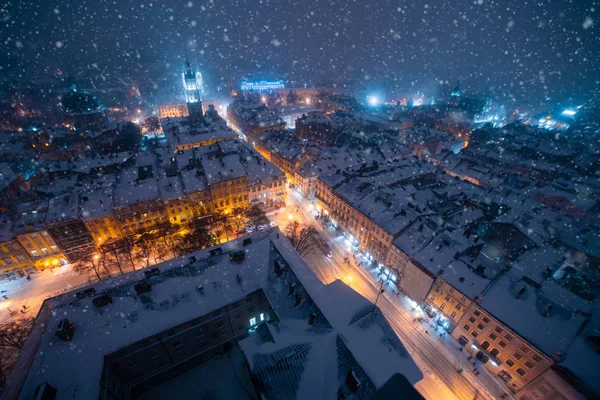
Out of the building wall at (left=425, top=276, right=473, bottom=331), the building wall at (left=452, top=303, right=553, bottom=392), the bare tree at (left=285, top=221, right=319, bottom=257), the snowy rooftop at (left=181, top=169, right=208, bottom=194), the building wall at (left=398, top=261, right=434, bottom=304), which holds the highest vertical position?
the snowy rooftop at (left=181, top=169, right=208, bottom=194)

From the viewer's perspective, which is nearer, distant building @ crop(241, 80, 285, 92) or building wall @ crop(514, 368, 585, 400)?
building wall @ crop(514, 368, 585, 400)

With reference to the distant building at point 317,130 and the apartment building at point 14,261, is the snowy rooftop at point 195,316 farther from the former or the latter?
the distant building at point 317,130

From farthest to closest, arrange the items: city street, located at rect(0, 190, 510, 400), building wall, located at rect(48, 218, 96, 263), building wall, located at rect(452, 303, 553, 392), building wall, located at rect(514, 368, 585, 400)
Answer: building wall, located at rect(48, 218, 96, 263)
city street, located at rect(0, 190, 510, 400)
building wall, located at rect(452, 303, 553, 392)
building wall, located at rect(514, 368, 585, 400)

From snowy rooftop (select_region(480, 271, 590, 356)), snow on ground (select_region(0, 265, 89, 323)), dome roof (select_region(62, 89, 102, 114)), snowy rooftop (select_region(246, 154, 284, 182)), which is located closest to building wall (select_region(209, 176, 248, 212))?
snowy rooftop (select_region(246, 154, 284, 182))

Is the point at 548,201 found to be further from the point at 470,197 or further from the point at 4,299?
the point at 4,299

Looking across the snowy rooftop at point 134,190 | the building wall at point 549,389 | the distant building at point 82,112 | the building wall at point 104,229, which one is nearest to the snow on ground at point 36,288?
the building wall at point 104,229

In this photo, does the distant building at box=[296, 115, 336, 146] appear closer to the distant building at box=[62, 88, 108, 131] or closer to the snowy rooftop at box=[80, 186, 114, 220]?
the snowy rooftop at box=[80, 186, 114, 220]

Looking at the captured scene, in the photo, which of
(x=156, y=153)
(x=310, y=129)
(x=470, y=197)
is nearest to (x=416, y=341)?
(x=470, y=197)
